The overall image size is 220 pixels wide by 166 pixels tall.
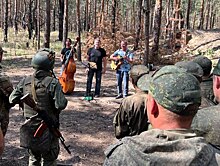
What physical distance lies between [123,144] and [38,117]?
2664mm

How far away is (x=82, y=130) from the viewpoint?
7473mm

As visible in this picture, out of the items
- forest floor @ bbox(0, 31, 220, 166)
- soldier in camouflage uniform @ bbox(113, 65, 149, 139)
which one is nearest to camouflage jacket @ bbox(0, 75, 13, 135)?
forest floor @ bbox(0, 31, 220, 166)

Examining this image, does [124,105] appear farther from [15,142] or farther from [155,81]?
[15,142]

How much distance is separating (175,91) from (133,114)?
2.23 meters

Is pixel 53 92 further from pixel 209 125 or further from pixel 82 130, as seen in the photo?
pixel 82 130

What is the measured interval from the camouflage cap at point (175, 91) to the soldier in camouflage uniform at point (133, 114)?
206 centimetres

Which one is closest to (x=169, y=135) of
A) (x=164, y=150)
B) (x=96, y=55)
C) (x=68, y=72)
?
(x=164, y=150)

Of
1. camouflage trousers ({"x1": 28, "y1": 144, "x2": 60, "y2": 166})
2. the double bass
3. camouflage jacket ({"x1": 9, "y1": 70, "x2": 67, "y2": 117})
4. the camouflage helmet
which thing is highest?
the camouflage helmet

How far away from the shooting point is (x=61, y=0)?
28969mm

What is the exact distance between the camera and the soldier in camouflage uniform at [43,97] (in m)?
4.14

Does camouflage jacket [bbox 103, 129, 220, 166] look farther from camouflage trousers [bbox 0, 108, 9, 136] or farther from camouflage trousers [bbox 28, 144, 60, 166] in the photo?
camouflage trousers [bbox 0, 108, 9, 136]

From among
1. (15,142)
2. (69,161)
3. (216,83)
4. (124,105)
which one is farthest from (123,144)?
(15,142)

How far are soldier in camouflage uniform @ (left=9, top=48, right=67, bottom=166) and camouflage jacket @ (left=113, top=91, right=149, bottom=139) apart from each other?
69 centimetres

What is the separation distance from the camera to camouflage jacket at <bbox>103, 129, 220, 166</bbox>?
1.61 m
